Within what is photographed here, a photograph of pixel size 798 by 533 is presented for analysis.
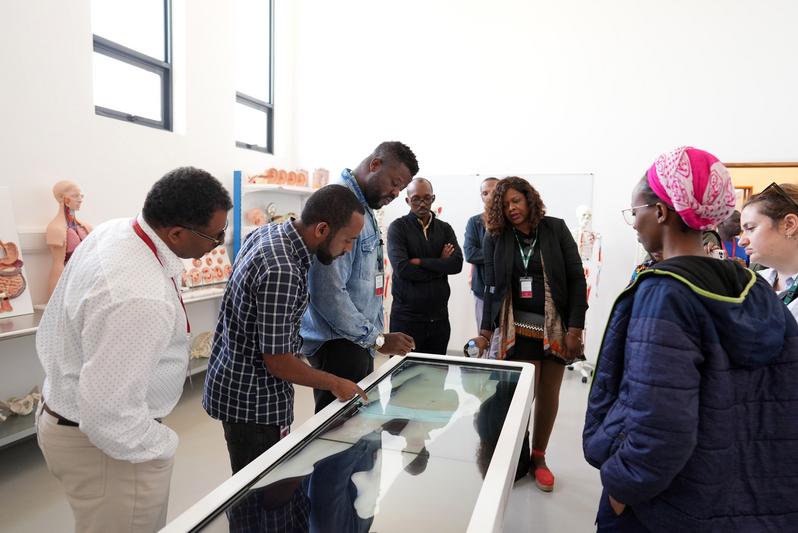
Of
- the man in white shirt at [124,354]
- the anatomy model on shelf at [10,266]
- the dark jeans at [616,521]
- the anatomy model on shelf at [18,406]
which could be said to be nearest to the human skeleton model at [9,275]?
the anatomy model on shelf at [10,266]

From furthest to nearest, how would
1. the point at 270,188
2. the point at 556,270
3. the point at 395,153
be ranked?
the point at 270,188 → the point at 556,270 → the point at 395,153

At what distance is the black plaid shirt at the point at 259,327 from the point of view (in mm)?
1360

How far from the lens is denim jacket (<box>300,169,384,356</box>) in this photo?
5.81ft

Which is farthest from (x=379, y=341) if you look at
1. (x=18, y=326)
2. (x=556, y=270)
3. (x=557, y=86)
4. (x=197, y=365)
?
(x=557, y=86)

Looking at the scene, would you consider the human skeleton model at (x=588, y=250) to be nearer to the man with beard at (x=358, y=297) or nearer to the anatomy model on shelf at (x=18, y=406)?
the man with beard at (x=358, y=297)

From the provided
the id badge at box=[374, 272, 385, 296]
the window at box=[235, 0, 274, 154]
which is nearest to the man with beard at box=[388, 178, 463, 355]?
the id badge at box=[374, 272, 385, 296]

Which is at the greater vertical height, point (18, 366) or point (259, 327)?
point (259, 327)

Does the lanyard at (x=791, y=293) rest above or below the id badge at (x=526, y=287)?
above

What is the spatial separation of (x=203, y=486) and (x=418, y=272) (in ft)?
5.29

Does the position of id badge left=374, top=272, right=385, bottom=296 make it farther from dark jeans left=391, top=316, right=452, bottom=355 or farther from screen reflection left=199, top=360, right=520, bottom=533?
dark jeans left=391, top=316, right=452, bottom=355

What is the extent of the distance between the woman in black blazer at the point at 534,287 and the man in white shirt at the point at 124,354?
1494 millimetres

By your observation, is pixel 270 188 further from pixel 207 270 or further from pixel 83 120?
pixel 83 120

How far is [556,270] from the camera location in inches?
95.2

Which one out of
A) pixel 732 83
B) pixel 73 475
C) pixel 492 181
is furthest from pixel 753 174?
pixel 73 475
